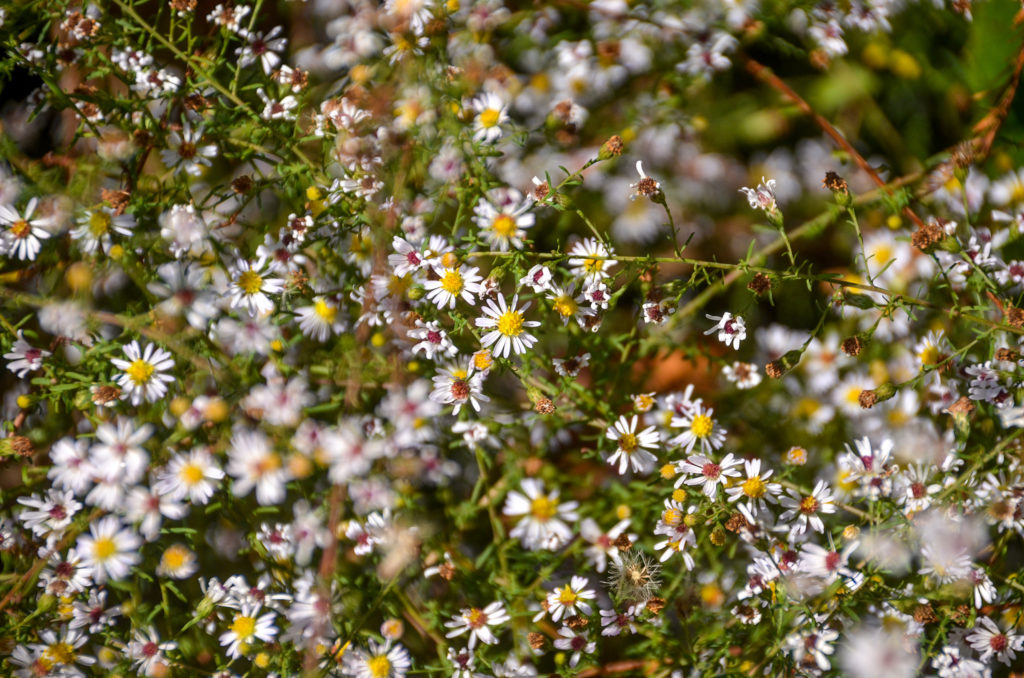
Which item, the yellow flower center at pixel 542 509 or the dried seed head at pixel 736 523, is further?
the yellow flower center at pixel 542 509

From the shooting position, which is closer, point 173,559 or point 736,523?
point 736,523

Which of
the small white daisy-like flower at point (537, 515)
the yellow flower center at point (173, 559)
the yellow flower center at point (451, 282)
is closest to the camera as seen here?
the yellow flower center at point (451, 282)

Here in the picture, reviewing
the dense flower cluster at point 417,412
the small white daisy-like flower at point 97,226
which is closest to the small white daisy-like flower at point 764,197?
the dense flower cluster at point 417,412

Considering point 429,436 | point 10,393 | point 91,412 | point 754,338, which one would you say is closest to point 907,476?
point 754,338

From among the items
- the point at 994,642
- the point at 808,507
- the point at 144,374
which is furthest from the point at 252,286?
the point at 994,642

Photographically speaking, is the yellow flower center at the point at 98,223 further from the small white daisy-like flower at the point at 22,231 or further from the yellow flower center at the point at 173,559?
the yellow flower center at the point at 173,559

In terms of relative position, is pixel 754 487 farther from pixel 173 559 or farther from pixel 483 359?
pixel 173 559
